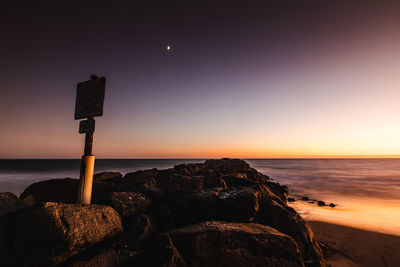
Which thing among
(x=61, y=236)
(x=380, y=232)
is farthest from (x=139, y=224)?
(x=380, y=232)

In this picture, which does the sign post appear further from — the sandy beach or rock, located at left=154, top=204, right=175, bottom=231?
the sandy beach

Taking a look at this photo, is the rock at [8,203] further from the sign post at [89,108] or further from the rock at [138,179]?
the rock at [138,179]

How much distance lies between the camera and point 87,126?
187 inches

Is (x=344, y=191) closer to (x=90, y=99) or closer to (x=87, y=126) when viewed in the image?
(x=87, y=126)

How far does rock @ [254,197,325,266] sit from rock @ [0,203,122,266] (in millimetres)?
3791

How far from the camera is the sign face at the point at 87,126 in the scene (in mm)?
4734

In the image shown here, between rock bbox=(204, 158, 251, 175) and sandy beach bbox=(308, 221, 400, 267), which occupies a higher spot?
rock bbox=(204, 158, 251, 175)

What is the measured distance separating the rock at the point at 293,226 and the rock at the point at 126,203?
289 centimetres

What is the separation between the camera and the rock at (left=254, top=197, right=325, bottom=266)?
4160 mm

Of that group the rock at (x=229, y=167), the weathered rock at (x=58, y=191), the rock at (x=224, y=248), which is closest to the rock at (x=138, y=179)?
the weathered rock at (x=58, y=191)

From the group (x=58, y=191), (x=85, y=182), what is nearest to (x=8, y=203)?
(x=85, y=182)

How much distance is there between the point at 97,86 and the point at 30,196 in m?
5.15

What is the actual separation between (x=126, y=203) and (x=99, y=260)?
1.43 m

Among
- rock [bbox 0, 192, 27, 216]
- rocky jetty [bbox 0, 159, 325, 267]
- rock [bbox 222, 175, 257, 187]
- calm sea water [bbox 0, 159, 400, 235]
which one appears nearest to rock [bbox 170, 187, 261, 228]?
rocky jetty [bbox 0, 159, 325, 267]
